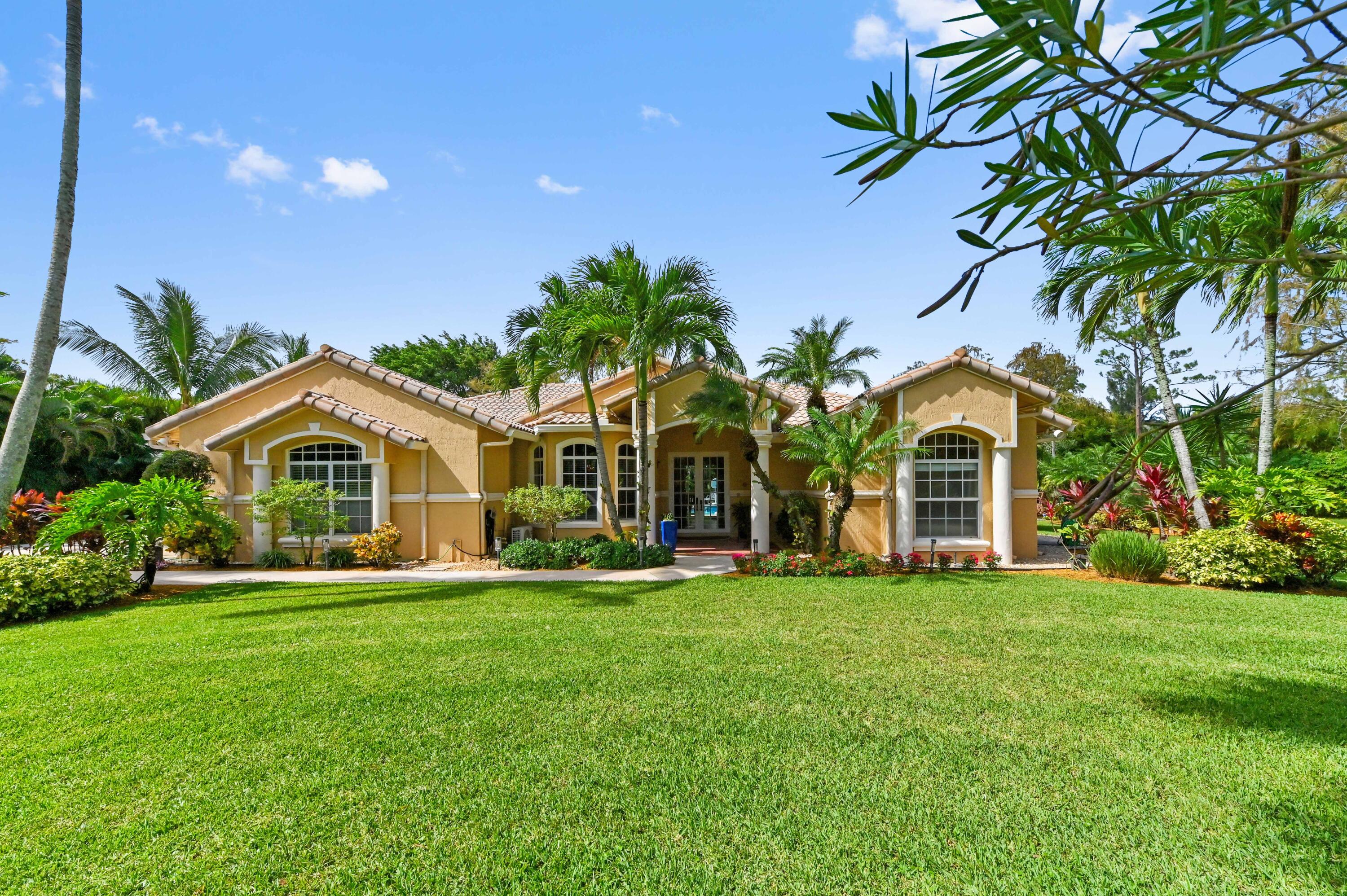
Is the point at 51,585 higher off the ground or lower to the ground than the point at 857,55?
lower

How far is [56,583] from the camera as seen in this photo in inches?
386

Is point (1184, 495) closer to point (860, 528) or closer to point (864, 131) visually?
point (860, 528)

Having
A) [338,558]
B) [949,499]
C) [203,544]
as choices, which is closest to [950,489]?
[949,499]

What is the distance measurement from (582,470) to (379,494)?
5149mm

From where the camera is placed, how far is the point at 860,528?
15.2m

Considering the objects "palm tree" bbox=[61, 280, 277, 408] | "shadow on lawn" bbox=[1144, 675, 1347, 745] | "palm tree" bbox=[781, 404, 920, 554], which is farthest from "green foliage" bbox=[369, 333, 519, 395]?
"shadow on lawn" bbox=[1144, 675, 1347, 745]

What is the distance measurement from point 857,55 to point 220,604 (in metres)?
12.1

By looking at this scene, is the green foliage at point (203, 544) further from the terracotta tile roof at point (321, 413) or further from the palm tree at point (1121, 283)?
the palm tree at point (1121, 283)

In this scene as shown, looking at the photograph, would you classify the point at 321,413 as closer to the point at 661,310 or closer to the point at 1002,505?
the point at 661,310

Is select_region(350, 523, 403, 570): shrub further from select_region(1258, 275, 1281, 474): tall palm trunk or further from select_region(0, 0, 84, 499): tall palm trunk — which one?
select_region(1258, 275, 1281, 474): tall palm trunk

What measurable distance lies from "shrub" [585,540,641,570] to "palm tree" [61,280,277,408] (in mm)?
17414

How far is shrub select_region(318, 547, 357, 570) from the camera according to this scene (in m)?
14.5

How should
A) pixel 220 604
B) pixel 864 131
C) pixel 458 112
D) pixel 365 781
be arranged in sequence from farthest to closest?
pixel 458 112, pixel 220 604, pixel 365 781, pixel 864 131

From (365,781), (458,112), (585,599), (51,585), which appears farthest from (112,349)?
(365,781)
